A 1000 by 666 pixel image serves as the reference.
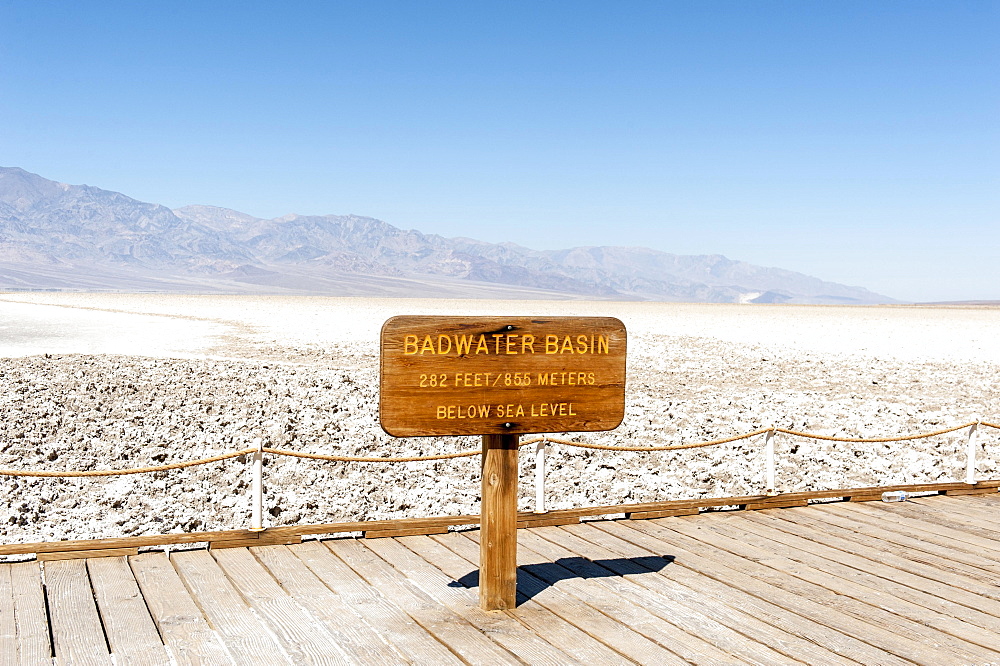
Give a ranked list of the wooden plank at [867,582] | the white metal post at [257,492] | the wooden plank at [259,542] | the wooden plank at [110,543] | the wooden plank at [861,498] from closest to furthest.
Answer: the wooden plank at [867,582] → the wooden plank at [110,543] → the wooden plank at [259,542] → the white metal post at [257,492] → the wooden plank at [861,498]

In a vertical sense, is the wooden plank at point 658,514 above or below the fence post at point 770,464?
below

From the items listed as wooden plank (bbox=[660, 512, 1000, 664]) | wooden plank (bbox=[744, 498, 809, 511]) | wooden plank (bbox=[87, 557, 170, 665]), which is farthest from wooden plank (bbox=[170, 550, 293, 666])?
wooden plank (bbox=[744, 498, 809, 511])

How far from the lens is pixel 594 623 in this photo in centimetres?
544

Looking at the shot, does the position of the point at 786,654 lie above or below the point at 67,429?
above

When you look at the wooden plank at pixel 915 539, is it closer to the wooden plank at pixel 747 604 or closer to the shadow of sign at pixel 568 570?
the wooden plank at pixel 747 604

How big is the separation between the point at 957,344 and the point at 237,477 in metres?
37.4

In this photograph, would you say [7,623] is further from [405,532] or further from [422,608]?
[405,532]

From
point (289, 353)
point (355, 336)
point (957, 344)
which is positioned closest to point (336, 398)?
point (289, 353)

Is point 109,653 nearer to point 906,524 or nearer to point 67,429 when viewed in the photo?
point 906,524

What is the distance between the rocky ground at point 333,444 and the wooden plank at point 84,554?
5.84 metres

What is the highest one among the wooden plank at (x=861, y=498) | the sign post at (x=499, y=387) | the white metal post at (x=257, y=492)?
the sign post at (x=499, y=387)

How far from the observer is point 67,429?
16.4 metres

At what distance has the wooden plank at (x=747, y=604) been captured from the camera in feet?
16.4

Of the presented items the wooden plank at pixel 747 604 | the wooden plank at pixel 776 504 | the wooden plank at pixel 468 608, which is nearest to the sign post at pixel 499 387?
the wooden plank at pixel 468 608
